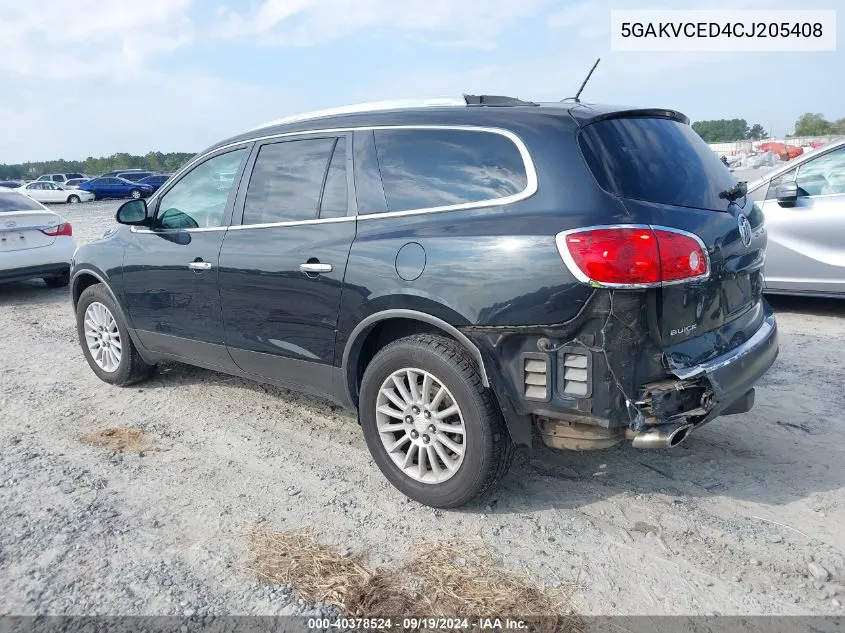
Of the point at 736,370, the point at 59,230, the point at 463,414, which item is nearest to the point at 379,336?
the point at 463,414

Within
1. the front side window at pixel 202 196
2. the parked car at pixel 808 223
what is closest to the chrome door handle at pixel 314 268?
the front side window at pixel 202 196

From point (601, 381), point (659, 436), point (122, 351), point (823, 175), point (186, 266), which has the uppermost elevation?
point (823, 175)

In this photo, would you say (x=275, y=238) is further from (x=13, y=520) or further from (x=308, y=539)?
(x=13, y=520)

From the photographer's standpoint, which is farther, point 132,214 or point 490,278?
point 132,214

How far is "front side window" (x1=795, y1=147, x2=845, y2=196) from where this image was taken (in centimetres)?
645

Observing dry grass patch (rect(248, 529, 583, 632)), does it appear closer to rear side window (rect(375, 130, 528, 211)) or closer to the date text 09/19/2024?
the date text 09/19/2024

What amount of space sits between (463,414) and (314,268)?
1159 mm

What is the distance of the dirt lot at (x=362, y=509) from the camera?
2.75 meters

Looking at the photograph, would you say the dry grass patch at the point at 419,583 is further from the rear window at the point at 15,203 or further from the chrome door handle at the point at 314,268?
the rear window at the point at 15,203

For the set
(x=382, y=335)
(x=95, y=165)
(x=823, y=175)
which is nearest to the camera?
(x=382, y=335)

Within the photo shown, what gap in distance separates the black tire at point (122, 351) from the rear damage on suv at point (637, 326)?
3.23 m

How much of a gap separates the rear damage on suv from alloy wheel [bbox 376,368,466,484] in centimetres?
33

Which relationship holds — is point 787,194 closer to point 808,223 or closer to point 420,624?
point 808,223

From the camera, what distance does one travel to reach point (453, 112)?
334 centimetres
